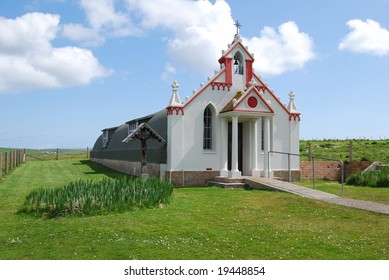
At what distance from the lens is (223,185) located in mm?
19469

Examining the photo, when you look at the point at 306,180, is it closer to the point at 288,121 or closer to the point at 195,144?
the point at 288,121

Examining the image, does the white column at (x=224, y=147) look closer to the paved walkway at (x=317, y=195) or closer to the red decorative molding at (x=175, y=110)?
the paved walkway at (x=317, y=195)

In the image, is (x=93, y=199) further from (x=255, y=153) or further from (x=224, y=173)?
(x=255, y=153)

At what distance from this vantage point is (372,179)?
20.9m

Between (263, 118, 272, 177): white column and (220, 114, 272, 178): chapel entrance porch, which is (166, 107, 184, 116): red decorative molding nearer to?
(220, 114, 272, 178): chapel entrance porch

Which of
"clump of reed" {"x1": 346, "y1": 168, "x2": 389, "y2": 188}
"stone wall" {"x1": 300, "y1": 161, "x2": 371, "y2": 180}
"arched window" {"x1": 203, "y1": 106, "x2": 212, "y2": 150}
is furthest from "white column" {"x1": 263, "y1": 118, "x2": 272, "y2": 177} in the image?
"clump of reed" {"x1": 346, "y1": 168, "x2": 389, "y2": 188}

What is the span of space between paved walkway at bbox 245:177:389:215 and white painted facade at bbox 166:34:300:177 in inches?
60.0

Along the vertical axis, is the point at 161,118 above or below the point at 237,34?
below

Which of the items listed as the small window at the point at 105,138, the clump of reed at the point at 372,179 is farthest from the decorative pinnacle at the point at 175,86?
the small window at the point at 105,138

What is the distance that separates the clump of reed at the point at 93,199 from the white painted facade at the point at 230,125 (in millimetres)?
7546

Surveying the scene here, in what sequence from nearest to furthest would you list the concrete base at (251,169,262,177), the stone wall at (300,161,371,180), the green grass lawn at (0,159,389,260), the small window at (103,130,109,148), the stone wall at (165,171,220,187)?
the green grass lawn at (0,159,389,260)
the stone wall at (165,171,220,187)
the concrete base at (251,169,262,177)
the stone wall at (300,161,371,180)
the small window at (103,130,109,148)

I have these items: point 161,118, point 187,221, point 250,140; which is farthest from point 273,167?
point 187,221

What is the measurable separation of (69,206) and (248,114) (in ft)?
38.0

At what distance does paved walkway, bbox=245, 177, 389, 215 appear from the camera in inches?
507
